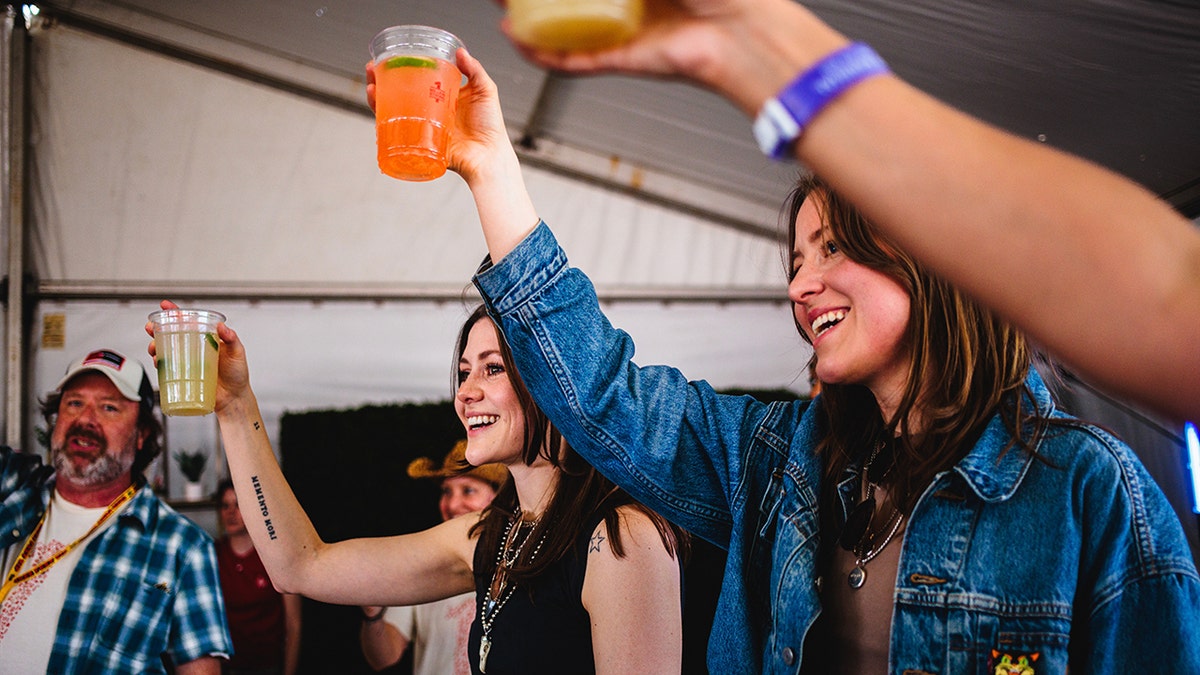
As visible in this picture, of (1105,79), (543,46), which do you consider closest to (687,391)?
(543,46)

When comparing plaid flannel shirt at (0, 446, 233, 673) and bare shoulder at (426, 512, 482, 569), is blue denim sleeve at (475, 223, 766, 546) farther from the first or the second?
plaid flannel shirt at (0, 446, 233, 673)

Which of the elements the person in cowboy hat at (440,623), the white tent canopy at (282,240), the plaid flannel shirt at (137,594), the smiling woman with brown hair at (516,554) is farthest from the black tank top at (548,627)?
the white tent canopy at (282,240)

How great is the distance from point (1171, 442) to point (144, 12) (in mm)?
6692

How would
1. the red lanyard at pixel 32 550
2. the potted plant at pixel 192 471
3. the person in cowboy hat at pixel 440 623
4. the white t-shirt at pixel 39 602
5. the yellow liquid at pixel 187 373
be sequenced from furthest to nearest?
the potted plant at pixel 192 471 < the person in cowboy hat at pixel 440 623 < the red lanyard at pixel 32 550 < the white t-shirt at pixel 39 602 < the yellow liquid at pixel 187 373

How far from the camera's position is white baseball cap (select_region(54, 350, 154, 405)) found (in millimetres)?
4309

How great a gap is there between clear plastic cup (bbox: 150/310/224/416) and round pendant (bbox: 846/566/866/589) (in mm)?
1443

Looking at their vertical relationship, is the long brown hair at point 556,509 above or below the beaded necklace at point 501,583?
above

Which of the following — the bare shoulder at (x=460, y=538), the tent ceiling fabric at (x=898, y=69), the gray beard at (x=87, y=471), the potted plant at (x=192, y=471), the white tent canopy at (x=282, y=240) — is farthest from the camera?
the white tent canopy at (x=282, y=240)

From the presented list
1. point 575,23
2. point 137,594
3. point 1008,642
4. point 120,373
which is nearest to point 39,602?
point 137,594

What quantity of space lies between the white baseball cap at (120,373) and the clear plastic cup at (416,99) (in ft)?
11.2

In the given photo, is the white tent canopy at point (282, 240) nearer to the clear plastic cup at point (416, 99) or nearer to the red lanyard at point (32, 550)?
the red lanyard at point (32, 550)

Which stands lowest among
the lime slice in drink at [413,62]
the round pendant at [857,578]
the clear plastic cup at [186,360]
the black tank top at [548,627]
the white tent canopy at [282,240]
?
the black tank top at [548,627]

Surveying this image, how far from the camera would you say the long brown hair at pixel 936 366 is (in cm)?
134

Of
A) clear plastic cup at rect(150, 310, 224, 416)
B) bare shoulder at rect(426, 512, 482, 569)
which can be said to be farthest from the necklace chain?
clear plastic cup at rect(150, 310, 224, 416)
